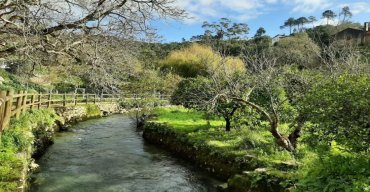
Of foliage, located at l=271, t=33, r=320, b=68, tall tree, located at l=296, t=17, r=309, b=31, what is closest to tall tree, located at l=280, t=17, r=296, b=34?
tall tree, located at l=296, t=17, r=309, b=31

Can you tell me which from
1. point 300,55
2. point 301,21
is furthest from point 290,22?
point 300,55

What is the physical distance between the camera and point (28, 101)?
737 inches

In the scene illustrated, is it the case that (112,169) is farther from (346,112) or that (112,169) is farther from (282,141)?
(346,112)

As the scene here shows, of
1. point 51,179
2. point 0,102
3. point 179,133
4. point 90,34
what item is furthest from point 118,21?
point 179,133

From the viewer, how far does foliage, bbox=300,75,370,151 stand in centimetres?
697

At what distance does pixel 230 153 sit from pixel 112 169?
444 cm

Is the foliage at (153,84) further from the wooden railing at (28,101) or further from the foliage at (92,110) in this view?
the foliage at (92,110)

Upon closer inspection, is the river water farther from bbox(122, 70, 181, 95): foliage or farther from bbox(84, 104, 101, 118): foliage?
bbox(122, 70, 181, 95): foliage

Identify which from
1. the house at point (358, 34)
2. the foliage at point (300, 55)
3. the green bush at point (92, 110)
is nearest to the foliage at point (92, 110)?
the green bush at point (92, 110)

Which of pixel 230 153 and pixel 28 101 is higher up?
pixel 28 101

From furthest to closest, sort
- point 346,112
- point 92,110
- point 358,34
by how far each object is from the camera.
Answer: point 358,34, point 92,110, point 346,112

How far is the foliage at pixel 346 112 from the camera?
6.97 meters

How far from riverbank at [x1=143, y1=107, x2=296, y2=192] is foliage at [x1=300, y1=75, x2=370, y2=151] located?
2.01 m

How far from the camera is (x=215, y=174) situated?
1292 cm
